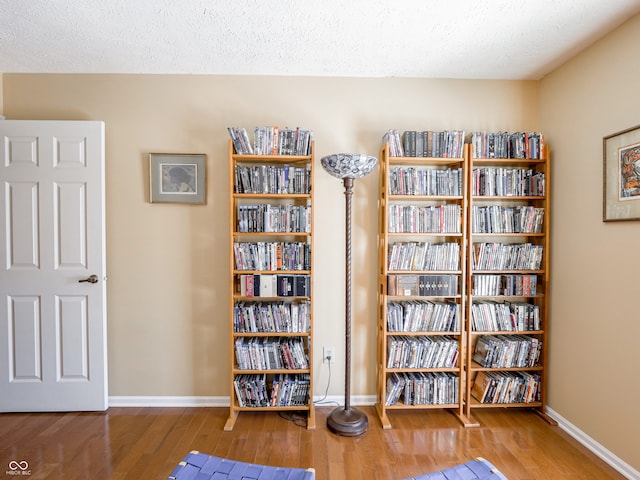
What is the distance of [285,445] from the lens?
6.37 ft

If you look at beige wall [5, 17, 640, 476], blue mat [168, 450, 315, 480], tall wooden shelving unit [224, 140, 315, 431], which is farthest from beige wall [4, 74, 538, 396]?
blue mat [168, 450, 315, 480]

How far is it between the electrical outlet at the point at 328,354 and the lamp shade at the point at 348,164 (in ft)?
4.43

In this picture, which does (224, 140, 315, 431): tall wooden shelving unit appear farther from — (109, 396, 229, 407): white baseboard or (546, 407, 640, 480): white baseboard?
(546, 407, 640, 480): white baseboard

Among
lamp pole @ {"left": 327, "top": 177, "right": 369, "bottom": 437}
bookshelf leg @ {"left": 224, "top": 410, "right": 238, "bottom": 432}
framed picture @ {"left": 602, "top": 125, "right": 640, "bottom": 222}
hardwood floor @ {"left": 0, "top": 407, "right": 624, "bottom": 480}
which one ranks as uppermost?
framed picture @ {"left": 602, "top": 125, "right": 640, "bottom": 222}

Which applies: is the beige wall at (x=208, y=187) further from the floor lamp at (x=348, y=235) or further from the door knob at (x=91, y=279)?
the floor lamp at (x=348, y=235)

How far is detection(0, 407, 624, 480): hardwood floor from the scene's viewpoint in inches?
69.2

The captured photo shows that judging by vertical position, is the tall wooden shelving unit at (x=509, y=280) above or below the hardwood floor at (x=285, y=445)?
above

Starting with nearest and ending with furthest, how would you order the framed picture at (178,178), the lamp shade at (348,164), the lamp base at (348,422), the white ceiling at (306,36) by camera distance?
the white ceiling at (306,36) → the lamp shade at (348,164) → the lamp base at (348,422) → the framed picture at (178,178)

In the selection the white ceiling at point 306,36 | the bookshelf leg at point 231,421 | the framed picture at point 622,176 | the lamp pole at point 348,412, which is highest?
the white ceiling at point 306,36

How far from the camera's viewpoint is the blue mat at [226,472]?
130 cm

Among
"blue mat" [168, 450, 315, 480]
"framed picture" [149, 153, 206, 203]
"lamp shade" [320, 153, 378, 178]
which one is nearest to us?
"blue mat" [168, 450, 315, 480]

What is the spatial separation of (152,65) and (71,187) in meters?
1.08

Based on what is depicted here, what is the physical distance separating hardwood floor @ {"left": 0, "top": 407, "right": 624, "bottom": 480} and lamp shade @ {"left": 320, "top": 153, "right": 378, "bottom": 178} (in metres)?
1.74

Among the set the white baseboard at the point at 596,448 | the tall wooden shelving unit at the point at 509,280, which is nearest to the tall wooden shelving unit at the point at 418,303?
the tall wooden shelving unit at the point at 509,280
